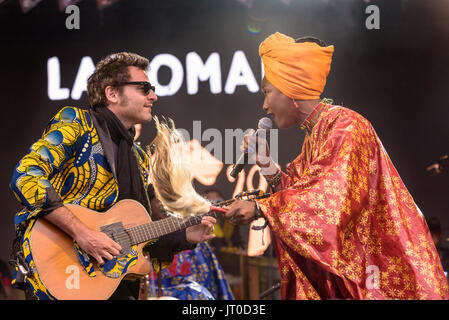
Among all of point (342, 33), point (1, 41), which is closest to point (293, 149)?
point (342, 33)

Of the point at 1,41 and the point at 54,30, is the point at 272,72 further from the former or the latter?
the point at 1,41

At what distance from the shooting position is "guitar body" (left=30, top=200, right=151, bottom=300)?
7.11 feet

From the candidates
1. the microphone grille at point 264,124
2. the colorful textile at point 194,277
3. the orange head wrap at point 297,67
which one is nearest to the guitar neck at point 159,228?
the microphone grille at point 264,124

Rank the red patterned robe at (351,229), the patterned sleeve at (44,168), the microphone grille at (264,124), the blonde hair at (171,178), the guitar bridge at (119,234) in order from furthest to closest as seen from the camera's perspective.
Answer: the blonde hair at (171,178) < the microphone grille at (264,124) < the guitar bridge at (119,234) < the patterned sleeve at (44,168) < the red patterned robe at (351,229)

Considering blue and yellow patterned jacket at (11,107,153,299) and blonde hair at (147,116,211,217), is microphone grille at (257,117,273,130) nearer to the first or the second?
blonde hair at (147,116,211,217)

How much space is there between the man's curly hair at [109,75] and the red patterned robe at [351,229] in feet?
4.04

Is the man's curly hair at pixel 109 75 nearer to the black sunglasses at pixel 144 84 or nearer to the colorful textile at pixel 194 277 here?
the black sunglasses at pixel 144 84

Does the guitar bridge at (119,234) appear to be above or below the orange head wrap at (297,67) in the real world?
below

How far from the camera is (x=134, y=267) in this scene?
7.96ft

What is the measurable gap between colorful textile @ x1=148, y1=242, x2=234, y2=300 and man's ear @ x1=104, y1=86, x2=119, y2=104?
2333 mm

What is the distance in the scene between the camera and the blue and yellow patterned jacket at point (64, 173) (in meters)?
2.17

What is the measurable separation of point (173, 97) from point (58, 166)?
16.2 feet

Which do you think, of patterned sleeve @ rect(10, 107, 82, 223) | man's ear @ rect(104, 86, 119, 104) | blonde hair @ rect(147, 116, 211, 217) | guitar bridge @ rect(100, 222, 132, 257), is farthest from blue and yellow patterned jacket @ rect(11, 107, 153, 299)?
blonde hair @ rect(147, 116, 211, 217)
